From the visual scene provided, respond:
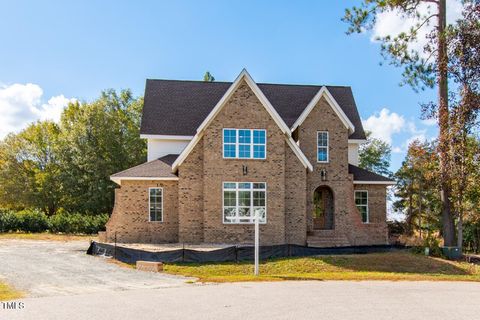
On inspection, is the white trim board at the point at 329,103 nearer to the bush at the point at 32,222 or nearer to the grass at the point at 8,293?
the grass at the point at 8,293

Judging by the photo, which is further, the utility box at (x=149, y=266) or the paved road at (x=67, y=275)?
the utility box at (x=149, y=266)

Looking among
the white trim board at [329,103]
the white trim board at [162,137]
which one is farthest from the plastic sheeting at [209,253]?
the white trim board at [162,137]

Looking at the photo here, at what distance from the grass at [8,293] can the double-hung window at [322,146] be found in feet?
65.2

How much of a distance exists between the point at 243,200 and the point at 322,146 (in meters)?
7.02

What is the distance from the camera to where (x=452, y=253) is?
29.4 metres

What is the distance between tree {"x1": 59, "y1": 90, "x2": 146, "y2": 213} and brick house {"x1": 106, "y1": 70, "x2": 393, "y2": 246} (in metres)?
20.1

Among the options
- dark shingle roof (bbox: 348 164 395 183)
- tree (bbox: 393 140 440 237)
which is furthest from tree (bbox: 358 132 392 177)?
dark shingle roof (bbox: 348 164 395 183)

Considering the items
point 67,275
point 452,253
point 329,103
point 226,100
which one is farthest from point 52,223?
point 452,253

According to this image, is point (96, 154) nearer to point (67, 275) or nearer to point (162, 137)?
point (162, 137)

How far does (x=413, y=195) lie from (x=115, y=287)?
135 ft

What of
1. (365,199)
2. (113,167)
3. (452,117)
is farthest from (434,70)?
(113,167)

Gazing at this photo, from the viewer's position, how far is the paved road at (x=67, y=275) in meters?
17.3

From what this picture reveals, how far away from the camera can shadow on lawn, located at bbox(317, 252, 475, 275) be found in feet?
81.4

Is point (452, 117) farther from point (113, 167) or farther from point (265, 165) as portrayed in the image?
point (113, 167)
